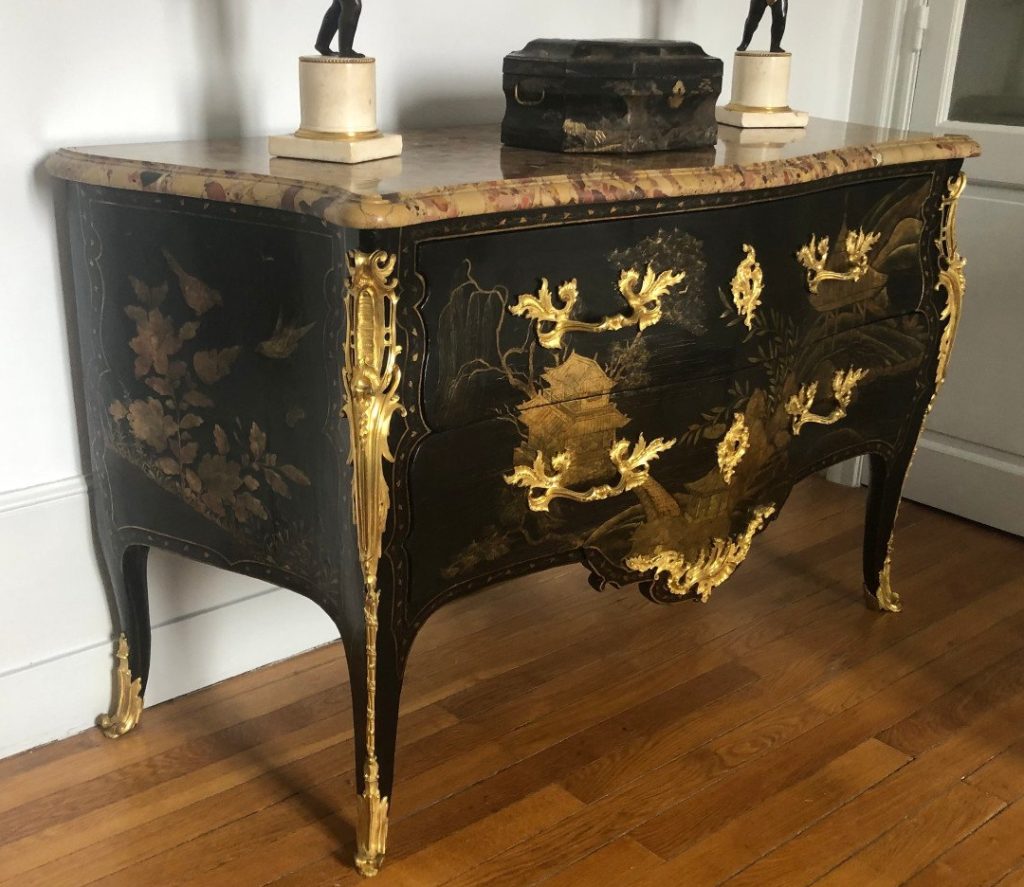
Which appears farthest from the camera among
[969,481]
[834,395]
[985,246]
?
[969,481]

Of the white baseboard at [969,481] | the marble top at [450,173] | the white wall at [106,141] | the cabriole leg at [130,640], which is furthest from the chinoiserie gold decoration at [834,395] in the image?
the cabriole leg at [130,640]

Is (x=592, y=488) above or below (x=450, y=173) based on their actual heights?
below

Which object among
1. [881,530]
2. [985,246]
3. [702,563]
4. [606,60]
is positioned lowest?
[881,530]

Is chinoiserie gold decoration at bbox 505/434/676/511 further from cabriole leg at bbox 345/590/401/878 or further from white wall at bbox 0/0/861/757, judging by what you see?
white wall at bbox 0/0/861/757

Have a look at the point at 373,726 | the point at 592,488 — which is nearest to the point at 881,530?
the point at 592,488

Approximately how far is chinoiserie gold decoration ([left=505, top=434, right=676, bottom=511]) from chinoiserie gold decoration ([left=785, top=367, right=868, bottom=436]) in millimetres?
308

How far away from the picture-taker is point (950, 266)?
2025 millimetres

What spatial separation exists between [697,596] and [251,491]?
28.4 inches

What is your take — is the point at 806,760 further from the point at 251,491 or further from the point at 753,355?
the point at 251,491

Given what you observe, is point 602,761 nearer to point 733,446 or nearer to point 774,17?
point 733,446

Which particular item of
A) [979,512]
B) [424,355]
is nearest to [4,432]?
[424,355]

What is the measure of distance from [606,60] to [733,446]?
1.92ft

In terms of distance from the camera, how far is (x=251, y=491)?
1512 millimetres

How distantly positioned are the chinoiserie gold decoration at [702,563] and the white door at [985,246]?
105cm
